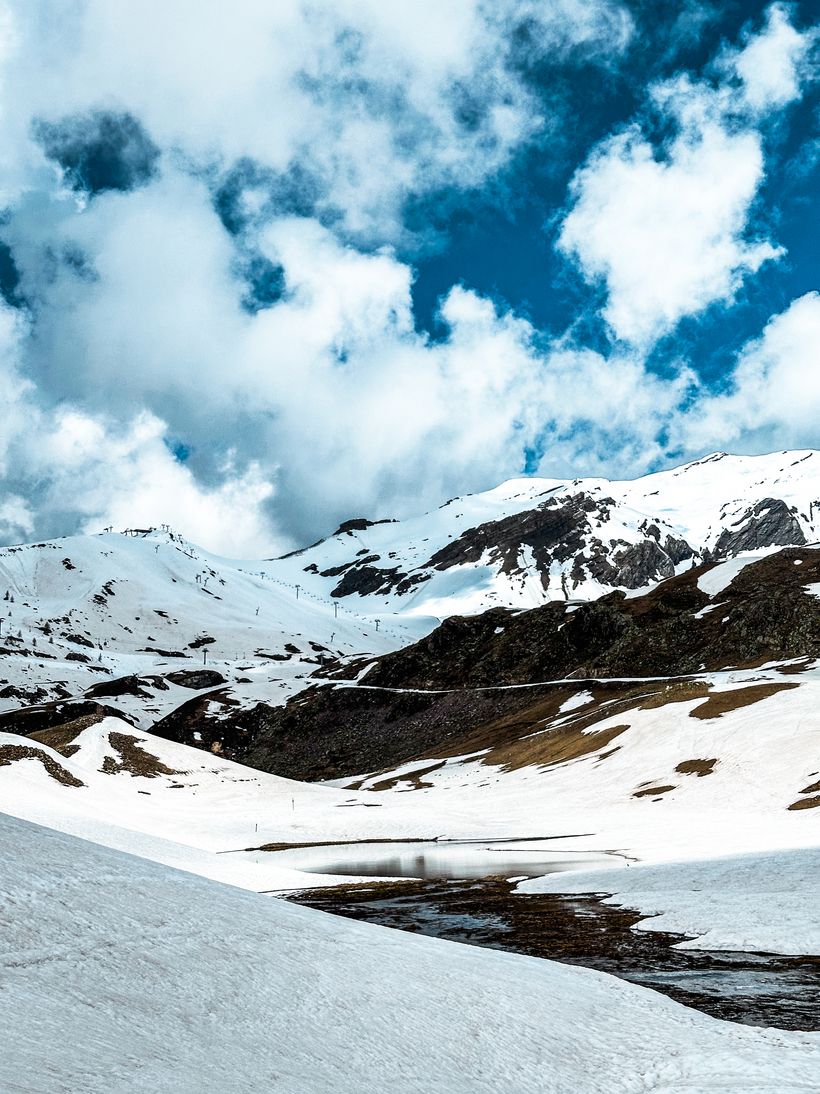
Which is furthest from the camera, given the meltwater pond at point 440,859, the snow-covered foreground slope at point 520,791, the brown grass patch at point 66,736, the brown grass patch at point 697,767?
the brown grass patch at point 66,736

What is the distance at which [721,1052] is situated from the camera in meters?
11.4

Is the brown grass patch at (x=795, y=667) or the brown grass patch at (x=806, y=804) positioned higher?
the brown grass patch at (x=795, y=667)

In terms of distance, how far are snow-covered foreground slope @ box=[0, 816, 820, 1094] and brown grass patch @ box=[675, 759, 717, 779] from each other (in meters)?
70.8

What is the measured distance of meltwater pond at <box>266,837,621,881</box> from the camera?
157 ft

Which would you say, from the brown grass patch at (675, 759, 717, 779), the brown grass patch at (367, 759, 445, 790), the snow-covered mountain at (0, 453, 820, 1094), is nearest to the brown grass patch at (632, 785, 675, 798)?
the snow-covered mountain at (0, 453, 820, 1094)

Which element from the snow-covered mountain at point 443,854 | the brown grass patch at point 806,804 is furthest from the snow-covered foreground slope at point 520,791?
the snow-covered mountain at point 443,854

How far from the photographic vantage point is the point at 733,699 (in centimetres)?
10131

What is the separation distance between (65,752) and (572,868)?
79250 millimetres

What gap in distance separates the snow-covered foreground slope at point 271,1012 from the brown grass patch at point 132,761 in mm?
99537

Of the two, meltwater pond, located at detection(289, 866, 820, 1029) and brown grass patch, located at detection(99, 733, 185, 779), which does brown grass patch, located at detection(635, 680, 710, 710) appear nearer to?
meltwater pond, located at detection(289, 866, 820, 1029)

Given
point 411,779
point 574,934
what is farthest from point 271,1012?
point 411,779

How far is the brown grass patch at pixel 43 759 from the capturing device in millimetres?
85062

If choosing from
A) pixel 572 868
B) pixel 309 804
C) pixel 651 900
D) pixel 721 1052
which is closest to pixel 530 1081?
pixel 721 1052

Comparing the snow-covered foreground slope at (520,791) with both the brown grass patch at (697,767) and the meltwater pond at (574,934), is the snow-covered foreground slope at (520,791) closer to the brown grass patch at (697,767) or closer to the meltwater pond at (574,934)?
the brown grass patch at (697,767)
